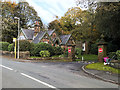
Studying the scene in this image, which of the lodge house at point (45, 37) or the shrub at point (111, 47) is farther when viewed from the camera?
the lodge house at point (45, 37)

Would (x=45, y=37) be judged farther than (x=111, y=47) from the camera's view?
Yes

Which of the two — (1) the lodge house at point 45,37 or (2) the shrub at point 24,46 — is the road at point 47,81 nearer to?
(2) the shrub at point 24,46

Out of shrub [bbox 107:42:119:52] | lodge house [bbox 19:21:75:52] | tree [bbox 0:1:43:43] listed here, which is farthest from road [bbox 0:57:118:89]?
tree [bbox 0:1:43:43]

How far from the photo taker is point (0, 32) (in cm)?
3606

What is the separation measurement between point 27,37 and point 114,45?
Result: 23938 millimetres

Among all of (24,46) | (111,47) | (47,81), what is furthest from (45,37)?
(47,81)

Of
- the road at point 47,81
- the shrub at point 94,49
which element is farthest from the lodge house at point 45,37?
the road at point 47,81

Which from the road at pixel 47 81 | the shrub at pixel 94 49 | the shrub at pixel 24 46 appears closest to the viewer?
the road at pixel 47 81

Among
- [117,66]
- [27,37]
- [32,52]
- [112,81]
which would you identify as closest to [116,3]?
[117,66]

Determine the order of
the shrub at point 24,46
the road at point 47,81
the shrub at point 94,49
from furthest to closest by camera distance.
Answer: the shrub at point 94,49
the shrub at point 24,46
the road at point 47,81

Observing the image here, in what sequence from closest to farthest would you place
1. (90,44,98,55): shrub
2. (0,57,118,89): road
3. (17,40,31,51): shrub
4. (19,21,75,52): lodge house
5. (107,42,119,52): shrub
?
(0,57,118,89): road, (17,40,31,51): shrub, (107,42,119,52): shrub, (90,44,98,55): shrub, (19,21,75,52): lodge house

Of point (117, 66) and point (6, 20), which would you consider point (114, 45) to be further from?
point (6, 20)

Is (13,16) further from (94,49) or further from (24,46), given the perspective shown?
(94,49)

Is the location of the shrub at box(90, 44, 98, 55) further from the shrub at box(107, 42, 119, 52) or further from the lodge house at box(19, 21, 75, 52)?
the lodge house at box(19, 21, 75, 52)
